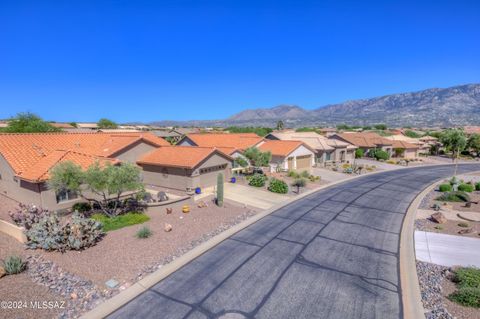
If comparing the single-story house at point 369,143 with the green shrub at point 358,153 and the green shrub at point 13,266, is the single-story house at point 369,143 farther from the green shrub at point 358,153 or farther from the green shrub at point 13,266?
the green shrub at point 13,266

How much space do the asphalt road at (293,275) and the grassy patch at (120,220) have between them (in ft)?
21.8

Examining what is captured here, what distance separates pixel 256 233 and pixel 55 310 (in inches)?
405

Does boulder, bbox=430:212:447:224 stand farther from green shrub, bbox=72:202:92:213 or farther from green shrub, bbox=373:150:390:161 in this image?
green shrub, bbox=373:150:390:161

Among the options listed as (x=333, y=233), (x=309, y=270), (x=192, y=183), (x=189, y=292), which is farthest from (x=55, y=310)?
(x=192, y=183)

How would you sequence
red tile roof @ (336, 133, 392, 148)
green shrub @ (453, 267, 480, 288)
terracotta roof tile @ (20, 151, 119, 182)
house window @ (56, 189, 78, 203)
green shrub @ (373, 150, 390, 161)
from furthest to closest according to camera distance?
red tile roof @ (336, 133, 392, 148)
green shrub @ (373, 150, 390, 161)
house window @ (56, 189, 78, 203)
terracotta roof tile @ (20, 151, 119, 182)
green shrub @ (453, 267, 480, 288)

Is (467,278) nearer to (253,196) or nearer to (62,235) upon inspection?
(253,196)

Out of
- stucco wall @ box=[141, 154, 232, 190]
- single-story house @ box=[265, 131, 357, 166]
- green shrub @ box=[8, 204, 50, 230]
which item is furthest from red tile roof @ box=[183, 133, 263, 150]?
green shrub @ box=[8, 204, 50, 230]

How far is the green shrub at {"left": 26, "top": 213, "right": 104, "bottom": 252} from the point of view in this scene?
1298cm

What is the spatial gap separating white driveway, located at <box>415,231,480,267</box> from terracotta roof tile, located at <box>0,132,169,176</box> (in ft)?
84.2

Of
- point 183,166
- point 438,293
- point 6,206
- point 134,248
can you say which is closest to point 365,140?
point 183,166

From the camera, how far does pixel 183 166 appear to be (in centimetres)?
2589

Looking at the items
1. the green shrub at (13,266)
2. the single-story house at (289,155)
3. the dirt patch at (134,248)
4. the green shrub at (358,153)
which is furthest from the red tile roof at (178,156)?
the green shrub at (358,153)

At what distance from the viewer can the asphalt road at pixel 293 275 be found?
9.17 m

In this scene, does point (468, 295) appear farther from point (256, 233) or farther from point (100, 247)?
point (100, 247)
